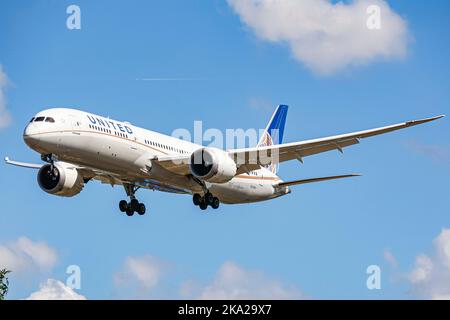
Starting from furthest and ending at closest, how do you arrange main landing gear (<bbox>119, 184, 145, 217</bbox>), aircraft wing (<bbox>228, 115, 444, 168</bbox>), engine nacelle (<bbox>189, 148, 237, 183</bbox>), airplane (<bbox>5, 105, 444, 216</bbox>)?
main landing gear (<bbox>119, 184, 145, 217</bbox>) < engine nacelle (<bbox>189, 148, 237, 183</bbox>) < aircraft wing (<bbox>228, 115, 444, 168</bbox>) < airplane (<bbox>5, 105, 444, 216</bbox>)

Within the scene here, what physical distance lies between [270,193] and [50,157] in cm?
1709

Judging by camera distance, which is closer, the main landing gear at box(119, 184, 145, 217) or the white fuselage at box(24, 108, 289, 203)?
the white fuselage at box(24, 108, 289, 203)

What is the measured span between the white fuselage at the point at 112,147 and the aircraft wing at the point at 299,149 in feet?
10.8

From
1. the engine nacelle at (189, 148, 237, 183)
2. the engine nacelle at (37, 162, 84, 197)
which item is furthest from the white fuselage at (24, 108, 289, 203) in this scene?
the engine nacelle at (37, 162, 84, 197)

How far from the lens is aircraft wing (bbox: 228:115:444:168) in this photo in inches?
1880

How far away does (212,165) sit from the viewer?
4972 centimetres

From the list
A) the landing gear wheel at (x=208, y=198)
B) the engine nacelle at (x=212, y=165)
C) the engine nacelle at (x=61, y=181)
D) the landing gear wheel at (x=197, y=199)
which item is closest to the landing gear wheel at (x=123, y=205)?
the engine nacelle at (x=61, y=181)

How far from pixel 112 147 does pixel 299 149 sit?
1094cm

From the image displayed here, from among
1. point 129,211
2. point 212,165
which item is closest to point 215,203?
point 212,165

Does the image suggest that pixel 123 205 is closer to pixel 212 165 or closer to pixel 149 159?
pixel 149 159

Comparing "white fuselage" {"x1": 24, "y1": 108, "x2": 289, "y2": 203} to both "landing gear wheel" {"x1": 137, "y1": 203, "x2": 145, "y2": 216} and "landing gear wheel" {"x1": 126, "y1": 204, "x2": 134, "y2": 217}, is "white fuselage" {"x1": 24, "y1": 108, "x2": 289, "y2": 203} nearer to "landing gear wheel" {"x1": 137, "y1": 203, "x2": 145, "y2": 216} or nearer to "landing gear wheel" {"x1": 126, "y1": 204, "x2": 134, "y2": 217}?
"landing gear wheel" {"x1": 137, "y1": 203, "x2": 145, "y2": 216}

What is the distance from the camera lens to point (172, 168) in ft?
168

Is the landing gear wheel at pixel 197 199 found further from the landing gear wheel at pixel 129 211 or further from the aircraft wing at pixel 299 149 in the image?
the landing gear wheel at pixel 129 211

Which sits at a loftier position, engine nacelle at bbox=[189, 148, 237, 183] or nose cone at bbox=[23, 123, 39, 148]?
engine nacelle at bbox=[189, 148, 237, 183]
